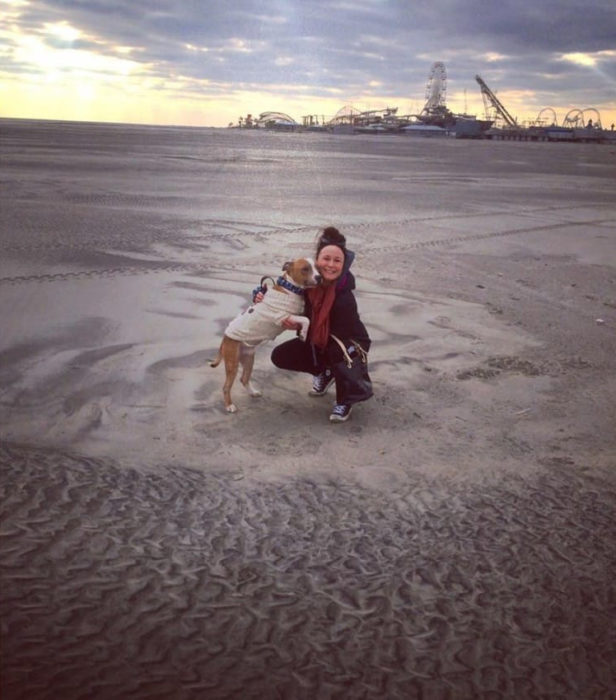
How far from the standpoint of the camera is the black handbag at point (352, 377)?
441cm

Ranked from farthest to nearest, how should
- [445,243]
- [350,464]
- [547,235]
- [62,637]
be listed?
[547,235] < [445,243] < [350,464] < [62,637]

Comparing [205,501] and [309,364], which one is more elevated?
[309,364]

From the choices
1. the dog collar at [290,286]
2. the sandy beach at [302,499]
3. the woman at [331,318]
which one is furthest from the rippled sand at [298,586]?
the dog collar at [290,286]

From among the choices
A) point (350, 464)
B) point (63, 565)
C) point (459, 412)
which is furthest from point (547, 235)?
point (63, 565)

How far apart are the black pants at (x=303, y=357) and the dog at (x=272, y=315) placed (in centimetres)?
19

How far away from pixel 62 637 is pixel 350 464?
5.93ft

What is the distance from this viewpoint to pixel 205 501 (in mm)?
3436

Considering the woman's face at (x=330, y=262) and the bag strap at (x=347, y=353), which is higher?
the woman's face at (x=330, y=262)

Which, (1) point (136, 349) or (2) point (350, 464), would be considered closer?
(2) point (350, 464)

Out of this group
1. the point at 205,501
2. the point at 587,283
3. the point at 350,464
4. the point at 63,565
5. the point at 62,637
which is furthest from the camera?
the point at 587,283

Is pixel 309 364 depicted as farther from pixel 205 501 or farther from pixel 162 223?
pixel 162 223

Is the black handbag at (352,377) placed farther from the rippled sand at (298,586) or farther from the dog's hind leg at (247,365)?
the rippled sand at (298,586)

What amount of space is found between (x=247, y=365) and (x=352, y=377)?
0.69 m

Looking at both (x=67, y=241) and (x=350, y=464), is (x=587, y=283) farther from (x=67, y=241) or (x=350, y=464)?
(x=67, y=241)
